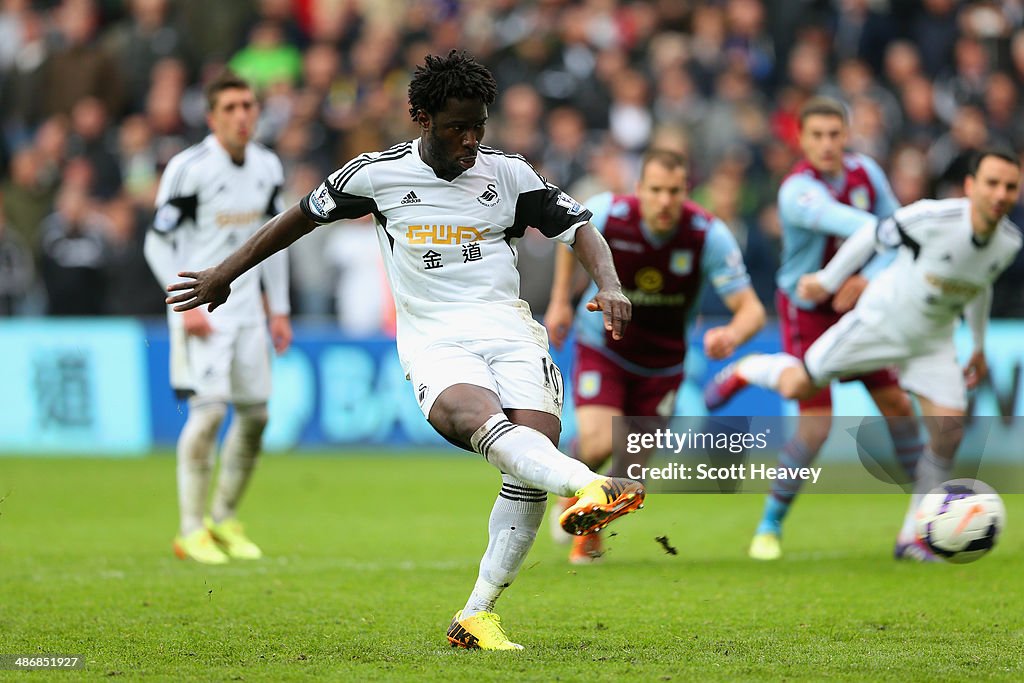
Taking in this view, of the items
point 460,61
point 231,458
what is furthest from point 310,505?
point 460,61

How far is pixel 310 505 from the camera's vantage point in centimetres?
1199

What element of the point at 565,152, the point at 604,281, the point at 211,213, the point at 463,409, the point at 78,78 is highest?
the point at 78,78

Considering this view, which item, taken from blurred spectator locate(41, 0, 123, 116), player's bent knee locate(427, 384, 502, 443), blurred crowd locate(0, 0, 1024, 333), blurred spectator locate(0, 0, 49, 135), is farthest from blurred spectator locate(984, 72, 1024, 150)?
player's bent knee locate(427, 384, 502, 443)

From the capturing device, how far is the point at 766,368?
972cm

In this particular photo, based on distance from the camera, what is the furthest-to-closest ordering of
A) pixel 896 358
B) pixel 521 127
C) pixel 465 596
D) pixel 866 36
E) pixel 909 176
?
pixel 866 36 → pixel 521 127 → pixel 909 176 → pixel 896 358 → pixel 465 596

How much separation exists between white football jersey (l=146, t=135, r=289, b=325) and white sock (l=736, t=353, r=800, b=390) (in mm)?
3232

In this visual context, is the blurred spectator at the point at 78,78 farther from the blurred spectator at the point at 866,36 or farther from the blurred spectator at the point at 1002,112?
the blurred spectator at the point at 1002,112

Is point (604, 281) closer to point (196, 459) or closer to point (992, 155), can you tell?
point (992, 155)

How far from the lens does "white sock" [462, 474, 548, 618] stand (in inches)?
243

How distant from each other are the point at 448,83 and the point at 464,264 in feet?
2.62

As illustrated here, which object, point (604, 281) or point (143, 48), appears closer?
point (604, 281)

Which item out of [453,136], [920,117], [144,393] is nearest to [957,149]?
[920,117]

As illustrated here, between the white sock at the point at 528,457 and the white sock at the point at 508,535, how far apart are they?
10.5 inches

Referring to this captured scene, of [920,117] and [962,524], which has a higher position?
[920,117]
